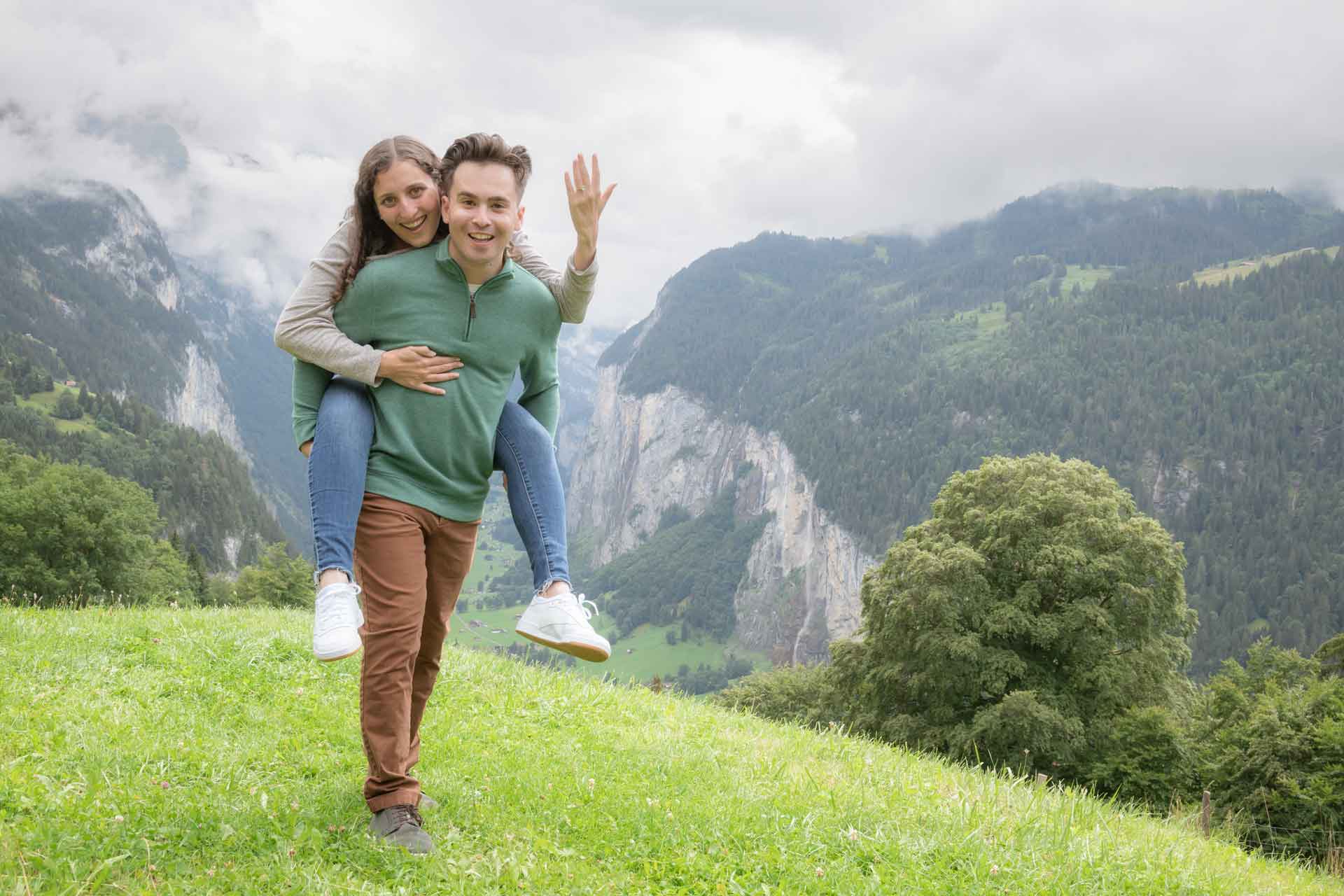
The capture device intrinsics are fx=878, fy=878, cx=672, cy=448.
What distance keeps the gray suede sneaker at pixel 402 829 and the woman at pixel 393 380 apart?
1167 mm

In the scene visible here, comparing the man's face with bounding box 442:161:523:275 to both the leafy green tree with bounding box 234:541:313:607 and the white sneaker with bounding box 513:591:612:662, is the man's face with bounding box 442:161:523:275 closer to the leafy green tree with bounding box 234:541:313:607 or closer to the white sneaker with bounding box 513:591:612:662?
the white sneaker with bounding box 513:591:612:662

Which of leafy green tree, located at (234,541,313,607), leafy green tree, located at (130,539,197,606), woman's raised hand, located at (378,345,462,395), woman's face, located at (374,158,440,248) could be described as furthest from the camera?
leafy green tree, located at (234,541,313,607)

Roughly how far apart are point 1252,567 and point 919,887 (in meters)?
170

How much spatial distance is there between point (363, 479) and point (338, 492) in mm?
127

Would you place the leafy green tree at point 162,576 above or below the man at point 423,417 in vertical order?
below

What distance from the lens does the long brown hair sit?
161 inches

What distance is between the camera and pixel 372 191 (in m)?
4.15

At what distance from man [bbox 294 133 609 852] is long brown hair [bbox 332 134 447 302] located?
6 cm

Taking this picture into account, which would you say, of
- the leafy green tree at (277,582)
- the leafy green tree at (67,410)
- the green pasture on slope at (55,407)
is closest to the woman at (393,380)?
the leafy green tree at (277,582)

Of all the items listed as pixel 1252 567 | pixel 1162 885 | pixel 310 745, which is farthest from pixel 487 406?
pixel 1252 567

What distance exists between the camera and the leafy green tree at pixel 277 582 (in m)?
57.2

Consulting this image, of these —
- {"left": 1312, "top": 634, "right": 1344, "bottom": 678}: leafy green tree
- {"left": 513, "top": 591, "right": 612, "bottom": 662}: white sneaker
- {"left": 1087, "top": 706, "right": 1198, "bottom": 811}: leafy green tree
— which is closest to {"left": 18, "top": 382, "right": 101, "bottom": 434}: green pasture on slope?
{"left": 1087, "top": 706, "right": 1198, "bottom": 811}: leafy green tree

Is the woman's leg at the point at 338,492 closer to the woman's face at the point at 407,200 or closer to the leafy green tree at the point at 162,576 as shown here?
the woman's face at the point at 407,200

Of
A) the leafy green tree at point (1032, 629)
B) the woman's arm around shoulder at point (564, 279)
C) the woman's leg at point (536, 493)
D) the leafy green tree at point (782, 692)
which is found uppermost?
the woman's arm around shoulder at point (564, 279)
